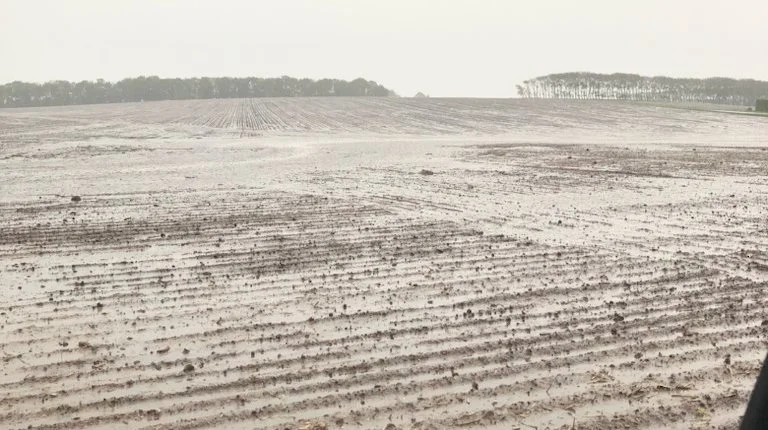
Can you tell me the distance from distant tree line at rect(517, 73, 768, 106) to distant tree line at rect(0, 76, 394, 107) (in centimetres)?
3600

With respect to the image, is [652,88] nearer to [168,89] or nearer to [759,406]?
[168,89]

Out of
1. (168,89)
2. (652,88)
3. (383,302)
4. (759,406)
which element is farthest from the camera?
(168,89)

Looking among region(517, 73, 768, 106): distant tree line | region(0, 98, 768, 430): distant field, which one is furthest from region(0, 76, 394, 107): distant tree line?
region(0, 98, 768, 430): distant field

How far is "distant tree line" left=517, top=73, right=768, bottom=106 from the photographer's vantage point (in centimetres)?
9600

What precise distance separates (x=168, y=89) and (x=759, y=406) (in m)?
131

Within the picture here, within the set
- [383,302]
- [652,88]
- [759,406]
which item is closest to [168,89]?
[652,88]

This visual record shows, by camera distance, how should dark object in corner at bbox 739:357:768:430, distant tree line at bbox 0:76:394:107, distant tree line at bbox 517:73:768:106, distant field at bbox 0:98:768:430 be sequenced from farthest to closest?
distant tree line at bbox 0:76:394:107 < distant tree line at bbox 517:73:768:106 < distant field at bbox 0:98:768:430 < dark object in corner at bbox 739:357:768:430

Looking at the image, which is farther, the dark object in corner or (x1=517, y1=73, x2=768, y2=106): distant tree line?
(x1=517, y1=73, x2=768, y2=106): distant tree line

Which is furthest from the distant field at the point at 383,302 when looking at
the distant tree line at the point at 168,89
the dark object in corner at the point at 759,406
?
the distant tree line at the point at 168,89

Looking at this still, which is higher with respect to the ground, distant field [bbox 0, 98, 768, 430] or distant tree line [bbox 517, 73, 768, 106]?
distant tree line [bbox 517, 73, 768, 106]

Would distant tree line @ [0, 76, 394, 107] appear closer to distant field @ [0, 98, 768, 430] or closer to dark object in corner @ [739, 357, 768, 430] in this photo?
distant field @ [0, 98, 768, 430]

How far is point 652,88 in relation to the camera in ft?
360

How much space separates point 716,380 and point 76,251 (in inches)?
320

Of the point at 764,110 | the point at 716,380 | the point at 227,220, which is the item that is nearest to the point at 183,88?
the point at 764,110
